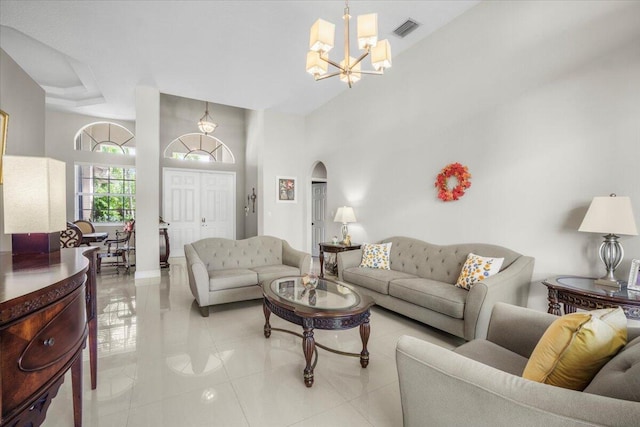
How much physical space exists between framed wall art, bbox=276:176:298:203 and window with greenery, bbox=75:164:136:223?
163 inches

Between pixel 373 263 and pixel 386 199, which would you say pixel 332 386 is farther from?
pixel 386 199

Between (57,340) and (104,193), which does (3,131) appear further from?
(104,193)

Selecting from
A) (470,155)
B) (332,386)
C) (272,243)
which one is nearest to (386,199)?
(470,155)

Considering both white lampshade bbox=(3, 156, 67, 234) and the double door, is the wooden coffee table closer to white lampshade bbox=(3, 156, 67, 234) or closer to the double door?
white lampshade bbox=(3, 156, 67, 234)

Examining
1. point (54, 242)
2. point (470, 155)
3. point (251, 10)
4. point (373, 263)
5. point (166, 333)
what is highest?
point (251, 10)

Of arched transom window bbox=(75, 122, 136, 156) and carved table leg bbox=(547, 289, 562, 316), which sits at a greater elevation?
arched transom window bbox=(75, 122, 136, 156)

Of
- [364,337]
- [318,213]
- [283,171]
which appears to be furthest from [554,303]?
[318,213]

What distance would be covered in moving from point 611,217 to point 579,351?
1855mm

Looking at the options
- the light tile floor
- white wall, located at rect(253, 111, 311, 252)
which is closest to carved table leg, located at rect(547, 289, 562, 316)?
the light tile floor

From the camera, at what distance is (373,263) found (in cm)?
410

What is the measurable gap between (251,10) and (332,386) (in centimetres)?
404

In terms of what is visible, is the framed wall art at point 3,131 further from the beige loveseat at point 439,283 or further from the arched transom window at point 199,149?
the arched transom window at point 199,149

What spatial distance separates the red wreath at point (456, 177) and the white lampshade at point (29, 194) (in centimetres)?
381

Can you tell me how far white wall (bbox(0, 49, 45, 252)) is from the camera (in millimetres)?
2986
